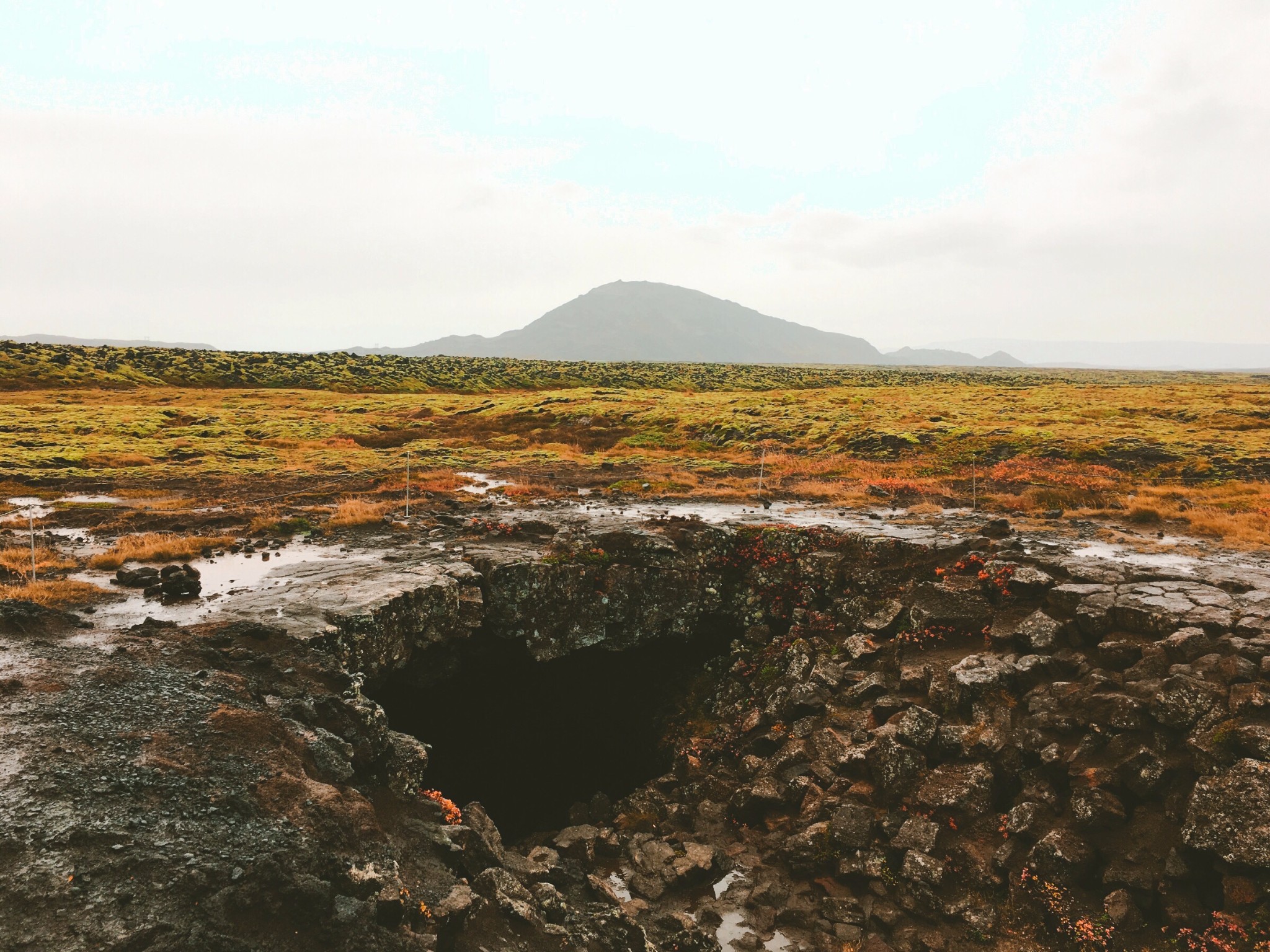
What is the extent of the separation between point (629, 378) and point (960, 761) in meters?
92.1

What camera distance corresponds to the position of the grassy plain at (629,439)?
2744 centimetres

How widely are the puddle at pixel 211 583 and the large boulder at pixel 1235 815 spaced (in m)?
16.4

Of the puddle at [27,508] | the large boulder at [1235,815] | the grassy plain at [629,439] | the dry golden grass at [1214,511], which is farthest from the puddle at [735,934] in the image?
the puddle at [27,508]

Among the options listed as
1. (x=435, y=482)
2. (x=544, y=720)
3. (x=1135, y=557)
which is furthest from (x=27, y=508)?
(x=1135, y=557)

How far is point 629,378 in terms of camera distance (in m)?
101

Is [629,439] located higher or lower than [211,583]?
higher

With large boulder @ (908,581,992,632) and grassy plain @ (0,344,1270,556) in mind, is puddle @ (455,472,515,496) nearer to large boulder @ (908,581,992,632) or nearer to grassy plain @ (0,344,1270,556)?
grassy plain @ (0,344,1270,556)

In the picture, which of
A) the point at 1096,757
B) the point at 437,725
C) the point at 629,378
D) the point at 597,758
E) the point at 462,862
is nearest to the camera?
the point at 462,862

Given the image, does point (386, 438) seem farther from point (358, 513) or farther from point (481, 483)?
point (358, 513)

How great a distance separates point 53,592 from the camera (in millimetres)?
12930

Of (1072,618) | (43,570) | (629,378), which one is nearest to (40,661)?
(43,570)

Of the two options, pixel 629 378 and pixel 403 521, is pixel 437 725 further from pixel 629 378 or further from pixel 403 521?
pixel 629 378

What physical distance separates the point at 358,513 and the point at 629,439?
28755 mm

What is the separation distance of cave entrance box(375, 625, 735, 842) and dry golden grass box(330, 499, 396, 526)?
703 cm
